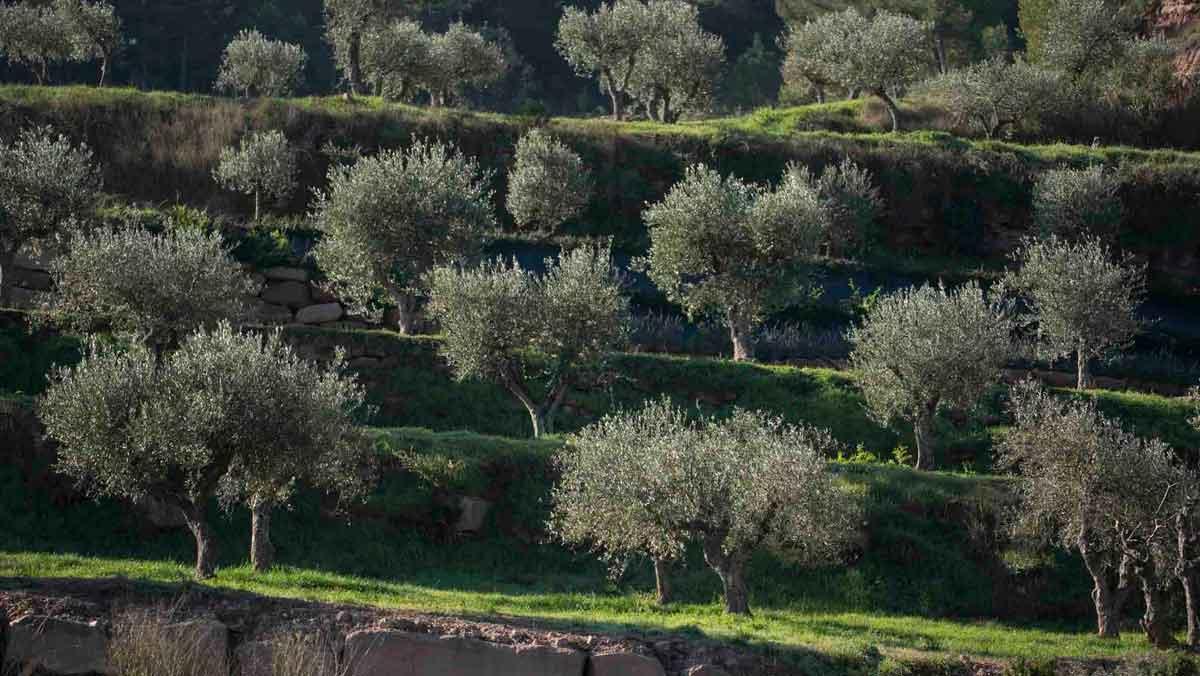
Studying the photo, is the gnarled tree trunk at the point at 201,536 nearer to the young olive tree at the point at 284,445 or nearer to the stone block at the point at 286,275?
the young olive tree at the point at 284,445

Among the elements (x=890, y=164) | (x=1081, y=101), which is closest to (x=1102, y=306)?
(x=890, y=164)

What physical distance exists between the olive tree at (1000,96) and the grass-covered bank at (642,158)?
3.72 m

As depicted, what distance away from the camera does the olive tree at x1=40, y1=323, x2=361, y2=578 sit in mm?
28125

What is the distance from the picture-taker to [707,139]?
60.9 meters

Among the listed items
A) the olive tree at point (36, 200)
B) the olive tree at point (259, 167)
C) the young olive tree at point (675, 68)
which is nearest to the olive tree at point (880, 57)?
the young olive tree at point (675, 68)

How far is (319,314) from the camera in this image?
161 feet

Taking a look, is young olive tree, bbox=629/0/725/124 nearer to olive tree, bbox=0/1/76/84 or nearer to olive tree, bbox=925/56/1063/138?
olive tree, bbox=925/56/1063/138

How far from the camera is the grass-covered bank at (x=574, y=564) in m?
29.4

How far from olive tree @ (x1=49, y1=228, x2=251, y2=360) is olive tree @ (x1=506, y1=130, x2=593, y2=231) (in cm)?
1680

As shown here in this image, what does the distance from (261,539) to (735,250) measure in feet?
68.4

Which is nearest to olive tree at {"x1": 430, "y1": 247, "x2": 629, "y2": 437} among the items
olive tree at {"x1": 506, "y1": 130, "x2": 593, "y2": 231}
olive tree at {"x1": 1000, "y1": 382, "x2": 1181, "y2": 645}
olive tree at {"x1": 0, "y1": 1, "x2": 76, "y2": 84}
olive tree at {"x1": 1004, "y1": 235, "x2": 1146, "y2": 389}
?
olive tree at {"x1": 1000, "y1": 382, "x2": 1181, "y2": 645}

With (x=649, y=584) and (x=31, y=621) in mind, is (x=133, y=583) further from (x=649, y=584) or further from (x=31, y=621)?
(x=649, y=584)

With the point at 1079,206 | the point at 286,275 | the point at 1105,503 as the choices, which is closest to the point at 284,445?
the point at 1105,503

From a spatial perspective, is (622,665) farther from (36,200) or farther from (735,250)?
(36,200)
